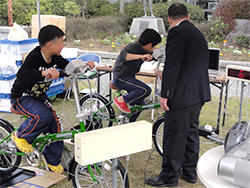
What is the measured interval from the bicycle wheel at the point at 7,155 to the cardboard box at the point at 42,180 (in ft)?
0.74

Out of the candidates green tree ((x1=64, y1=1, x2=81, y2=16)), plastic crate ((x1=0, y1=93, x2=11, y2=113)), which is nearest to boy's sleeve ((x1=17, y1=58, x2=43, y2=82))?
plastic crate ((x1=0, y1=93, x2=11, y2=113))

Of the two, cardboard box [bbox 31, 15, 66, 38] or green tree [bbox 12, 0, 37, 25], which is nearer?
cardboard box [bbox 31, 15, 66, 38]

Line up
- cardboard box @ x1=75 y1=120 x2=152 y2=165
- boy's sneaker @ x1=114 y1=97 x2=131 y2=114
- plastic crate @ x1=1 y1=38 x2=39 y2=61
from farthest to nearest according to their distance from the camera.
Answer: plastic crate @ x1=1 y1=38 x2=39 y2=61 → boy's sneaker @ x1=114 y1=97 x2=131 y2=114 → cardboard box @ x1=75 y1=120 x2=152 y2=165

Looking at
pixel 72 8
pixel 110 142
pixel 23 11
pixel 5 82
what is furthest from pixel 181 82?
pixel 23 11

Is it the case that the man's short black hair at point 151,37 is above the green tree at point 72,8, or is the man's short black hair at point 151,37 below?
below

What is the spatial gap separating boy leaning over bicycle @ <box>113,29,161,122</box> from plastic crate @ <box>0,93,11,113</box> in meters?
2.08

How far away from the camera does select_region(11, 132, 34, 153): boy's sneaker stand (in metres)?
2.81

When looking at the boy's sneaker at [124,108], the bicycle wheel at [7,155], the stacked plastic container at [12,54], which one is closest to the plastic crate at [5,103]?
the stacked plastic container at [12,54]

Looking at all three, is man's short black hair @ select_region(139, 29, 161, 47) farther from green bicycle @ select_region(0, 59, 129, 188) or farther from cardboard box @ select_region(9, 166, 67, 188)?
cardboard box @ select_region(9, 166, 67, 188)

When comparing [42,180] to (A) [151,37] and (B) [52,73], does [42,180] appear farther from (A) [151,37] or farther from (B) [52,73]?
(A) [151,37]

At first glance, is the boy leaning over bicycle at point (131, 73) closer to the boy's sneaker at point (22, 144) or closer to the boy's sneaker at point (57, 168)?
the boy's sneaker at point (57, 168)

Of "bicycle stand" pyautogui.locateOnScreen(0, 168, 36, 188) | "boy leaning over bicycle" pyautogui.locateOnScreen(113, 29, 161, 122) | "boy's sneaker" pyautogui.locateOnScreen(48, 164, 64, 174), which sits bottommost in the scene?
"bicycle stand" pyautogui.locateOnScreen(0, 168, 36, 188)

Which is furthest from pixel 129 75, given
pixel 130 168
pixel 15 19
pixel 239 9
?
pixel 15 19

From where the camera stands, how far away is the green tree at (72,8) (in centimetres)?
1441
